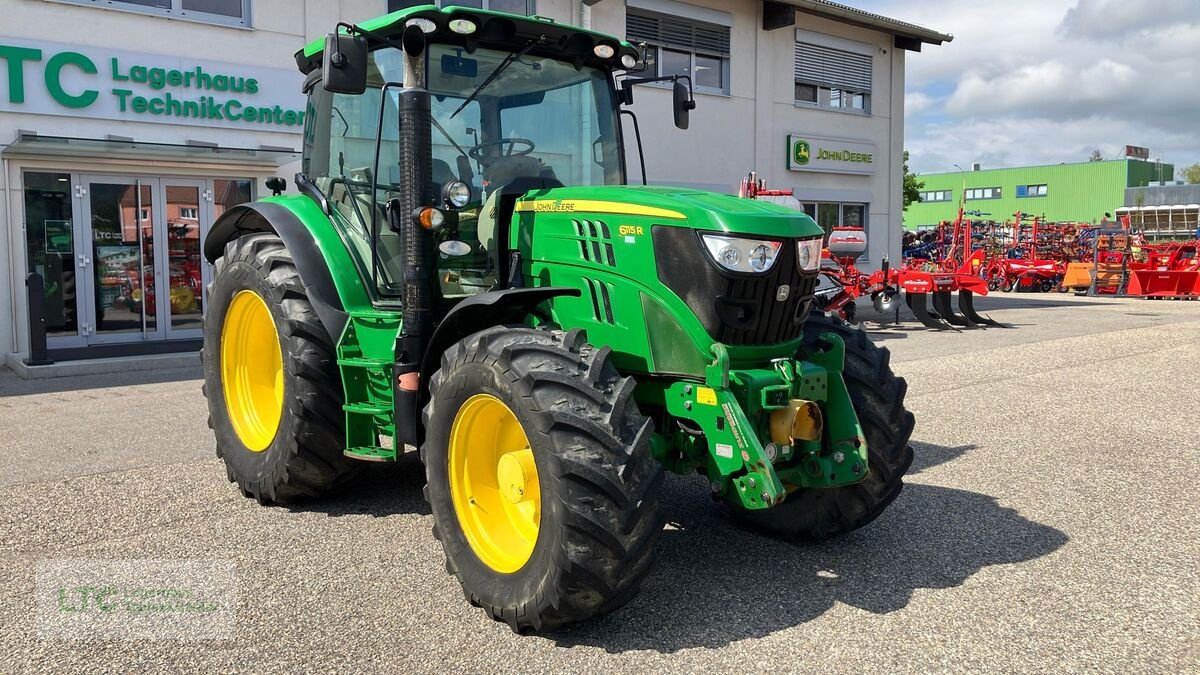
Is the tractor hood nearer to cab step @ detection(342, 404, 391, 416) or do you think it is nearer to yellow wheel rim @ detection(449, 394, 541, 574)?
yellow wheel rim @ detection(449, 394, 541, 574)

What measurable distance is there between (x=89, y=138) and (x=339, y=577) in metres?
8.75

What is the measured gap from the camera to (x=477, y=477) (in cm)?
400

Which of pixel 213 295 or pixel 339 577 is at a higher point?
pixel 213 295

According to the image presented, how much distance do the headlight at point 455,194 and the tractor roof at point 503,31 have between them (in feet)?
2.31

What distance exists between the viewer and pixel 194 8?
11586 millimetres

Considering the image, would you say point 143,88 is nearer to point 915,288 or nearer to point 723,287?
point 723,287

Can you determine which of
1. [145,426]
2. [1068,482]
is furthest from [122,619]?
[1068,482]

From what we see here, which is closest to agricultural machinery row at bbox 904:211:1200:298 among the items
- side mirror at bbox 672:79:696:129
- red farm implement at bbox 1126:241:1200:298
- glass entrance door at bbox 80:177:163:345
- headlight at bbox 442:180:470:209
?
red farm implement at bbox 1126:241:1200:298

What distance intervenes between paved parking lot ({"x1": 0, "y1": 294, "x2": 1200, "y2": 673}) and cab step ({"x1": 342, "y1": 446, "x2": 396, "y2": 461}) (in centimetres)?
37

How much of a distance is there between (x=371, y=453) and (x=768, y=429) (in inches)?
78.9

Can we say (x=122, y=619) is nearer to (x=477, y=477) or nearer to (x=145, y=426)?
(x=477, y=477)

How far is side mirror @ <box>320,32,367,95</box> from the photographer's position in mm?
4062

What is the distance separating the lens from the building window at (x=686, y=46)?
16.4 metres

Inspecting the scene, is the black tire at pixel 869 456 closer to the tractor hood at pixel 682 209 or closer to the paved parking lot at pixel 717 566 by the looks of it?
the paved parking lot at pixel 717 566
